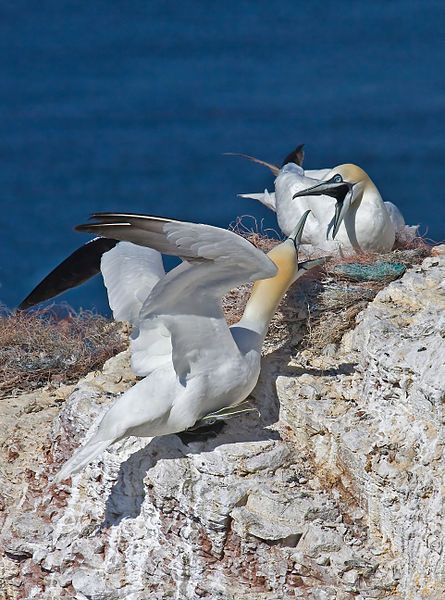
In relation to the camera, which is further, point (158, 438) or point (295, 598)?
point (158, 438)

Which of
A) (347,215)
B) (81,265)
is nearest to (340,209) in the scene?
(347,215)

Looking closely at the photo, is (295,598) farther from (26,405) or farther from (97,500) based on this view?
(26,405)

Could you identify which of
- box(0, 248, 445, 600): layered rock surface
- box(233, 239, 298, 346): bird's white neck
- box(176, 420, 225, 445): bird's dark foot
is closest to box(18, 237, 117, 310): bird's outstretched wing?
box(0, 248, 445, 600): layered rock surface

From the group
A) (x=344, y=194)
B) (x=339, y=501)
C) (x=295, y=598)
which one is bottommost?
(x=295, y=598)

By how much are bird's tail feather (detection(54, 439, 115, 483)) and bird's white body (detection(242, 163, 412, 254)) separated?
241cm

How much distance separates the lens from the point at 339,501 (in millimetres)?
5082

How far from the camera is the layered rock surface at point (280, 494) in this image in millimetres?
4789

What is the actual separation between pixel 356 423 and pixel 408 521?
1.97ft

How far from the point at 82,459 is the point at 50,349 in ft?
5.96

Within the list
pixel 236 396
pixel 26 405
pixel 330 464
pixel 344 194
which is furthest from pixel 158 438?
pixel 344 194

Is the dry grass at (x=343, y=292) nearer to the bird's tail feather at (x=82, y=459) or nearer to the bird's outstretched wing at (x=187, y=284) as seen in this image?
the bird's outstretched wing at (x=187, y=284)

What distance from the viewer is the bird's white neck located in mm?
5562

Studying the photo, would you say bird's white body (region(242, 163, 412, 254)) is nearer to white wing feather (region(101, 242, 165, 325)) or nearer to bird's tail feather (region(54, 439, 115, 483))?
white wing feather (region(101, 242, 165, 325))

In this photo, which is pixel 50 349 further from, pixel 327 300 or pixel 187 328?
pixel 327 300
